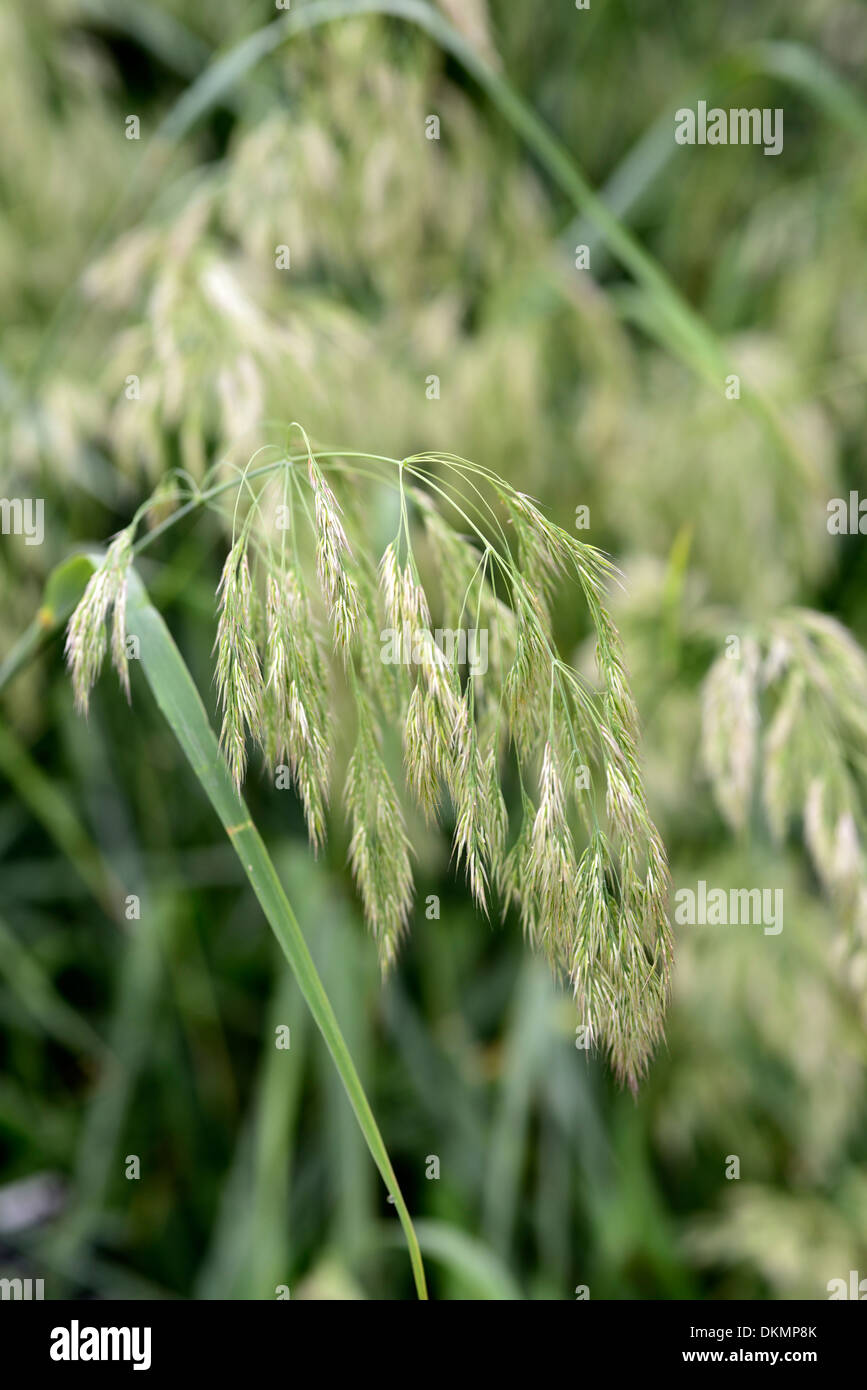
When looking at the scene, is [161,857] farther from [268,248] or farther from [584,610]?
[268,248]

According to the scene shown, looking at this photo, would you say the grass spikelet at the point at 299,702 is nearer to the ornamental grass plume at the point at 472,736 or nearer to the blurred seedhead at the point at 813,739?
the ornamental grass plume at the point at 472,736

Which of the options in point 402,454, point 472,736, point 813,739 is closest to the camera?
point 472,736

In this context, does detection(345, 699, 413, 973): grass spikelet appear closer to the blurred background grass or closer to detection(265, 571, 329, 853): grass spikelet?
detection(265, 571, 329, 853): grass spikelet

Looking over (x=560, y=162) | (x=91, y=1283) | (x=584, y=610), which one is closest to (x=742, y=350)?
(x=584, y=610)

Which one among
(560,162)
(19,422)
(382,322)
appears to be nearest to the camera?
(560,162)

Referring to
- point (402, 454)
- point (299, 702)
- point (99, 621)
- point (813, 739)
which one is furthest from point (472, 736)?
point (402, 454)

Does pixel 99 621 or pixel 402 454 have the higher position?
pixel 402 454

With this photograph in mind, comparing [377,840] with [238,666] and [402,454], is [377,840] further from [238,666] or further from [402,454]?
[402,454]

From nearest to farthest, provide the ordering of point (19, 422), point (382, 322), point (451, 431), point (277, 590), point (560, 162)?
point (277, 590) → point (560, 162) → point (19, 422) → point (451, 431) → point (382, 322)
